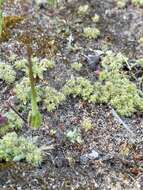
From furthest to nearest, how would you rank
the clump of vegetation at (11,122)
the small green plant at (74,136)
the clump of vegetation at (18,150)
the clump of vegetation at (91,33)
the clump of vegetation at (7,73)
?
1. the clump of vegetation at (91,33)
2. the clump of vegetation at (7,73)
3. the small green plant at (74,136)
4. the clump of vegetation at (11,122)
5. the clump of vegetation at (18,150)

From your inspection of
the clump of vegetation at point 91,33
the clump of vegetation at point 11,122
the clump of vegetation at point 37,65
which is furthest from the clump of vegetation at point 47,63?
the clump of vegetation at point 11,122

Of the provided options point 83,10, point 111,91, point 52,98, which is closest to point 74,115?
point 52,98

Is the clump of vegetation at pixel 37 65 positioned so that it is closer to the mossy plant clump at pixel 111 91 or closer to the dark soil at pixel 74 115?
the dark soil at pixel 74 115

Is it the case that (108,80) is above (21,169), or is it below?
above

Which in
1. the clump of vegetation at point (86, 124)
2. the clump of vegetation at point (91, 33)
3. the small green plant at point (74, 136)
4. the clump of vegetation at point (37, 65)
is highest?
the clump of vegetation at point (91, 33)

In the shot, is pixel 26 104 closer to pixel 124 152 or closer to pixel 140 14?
pixel 124 152

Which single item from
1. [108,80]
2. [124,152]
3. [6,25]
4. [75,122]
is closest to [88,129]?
[75,122]
